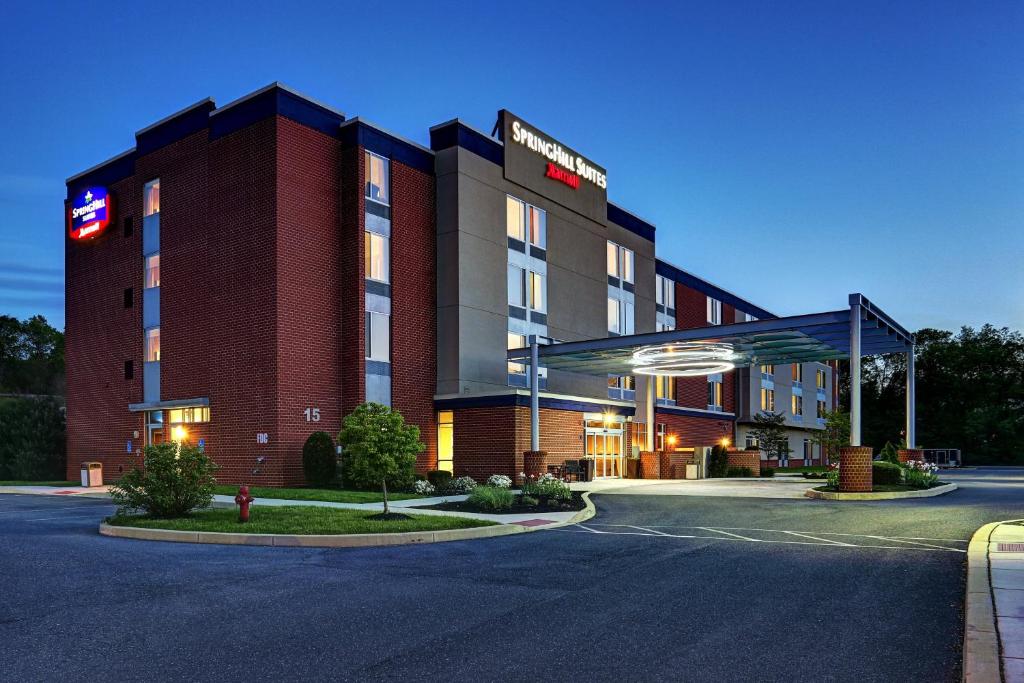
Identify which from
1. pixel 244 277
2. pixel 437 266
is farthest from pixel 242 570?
pixel 437 266

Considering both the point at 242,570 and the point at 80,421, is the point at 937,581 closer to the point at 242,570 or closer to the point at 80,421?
the point at 242,570

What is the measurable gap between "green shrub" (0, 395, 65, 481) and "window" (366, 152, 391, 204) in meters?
22.0

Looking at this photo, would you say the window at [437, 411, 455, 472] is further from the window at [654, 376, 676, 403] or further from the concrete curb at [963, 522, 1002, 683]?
→ the concrete curb at [963, 522, 1002, 683]

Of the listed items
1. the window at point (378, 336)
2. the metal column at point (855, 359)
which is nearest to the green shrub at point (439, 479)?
the window at point (378, 336)

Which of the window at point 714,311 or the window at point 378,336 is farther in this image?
the window at point 714,311

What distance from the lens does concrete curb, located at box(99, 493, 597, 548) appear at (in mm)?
14156

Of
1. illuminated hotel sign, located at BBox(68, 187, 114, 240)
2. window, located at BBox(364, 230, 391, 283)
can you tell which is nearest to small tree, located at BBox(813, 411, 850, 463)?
window, located at BBox(364, 230, 391, 283)

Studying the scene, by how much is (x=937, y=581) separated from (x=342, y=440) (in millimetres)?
16762

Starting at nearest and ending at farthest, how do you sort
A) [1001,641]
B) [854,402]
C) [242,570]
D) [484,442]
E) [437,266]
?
[1001,641] → [242,570] → [854,402] → [484,442] → [437,266]

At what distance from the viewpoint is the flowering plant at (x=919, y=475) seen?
26.7m

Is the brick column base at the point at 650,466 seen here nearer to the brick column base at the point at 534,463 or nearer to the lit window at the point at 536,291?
the lit window at the point at 536,291

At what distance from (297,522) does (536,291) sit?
2351 cm

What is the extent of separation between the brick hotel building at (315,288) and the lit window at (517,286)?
0.35 feet

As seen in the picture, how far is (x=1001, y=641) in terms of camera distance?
661 centimetres
